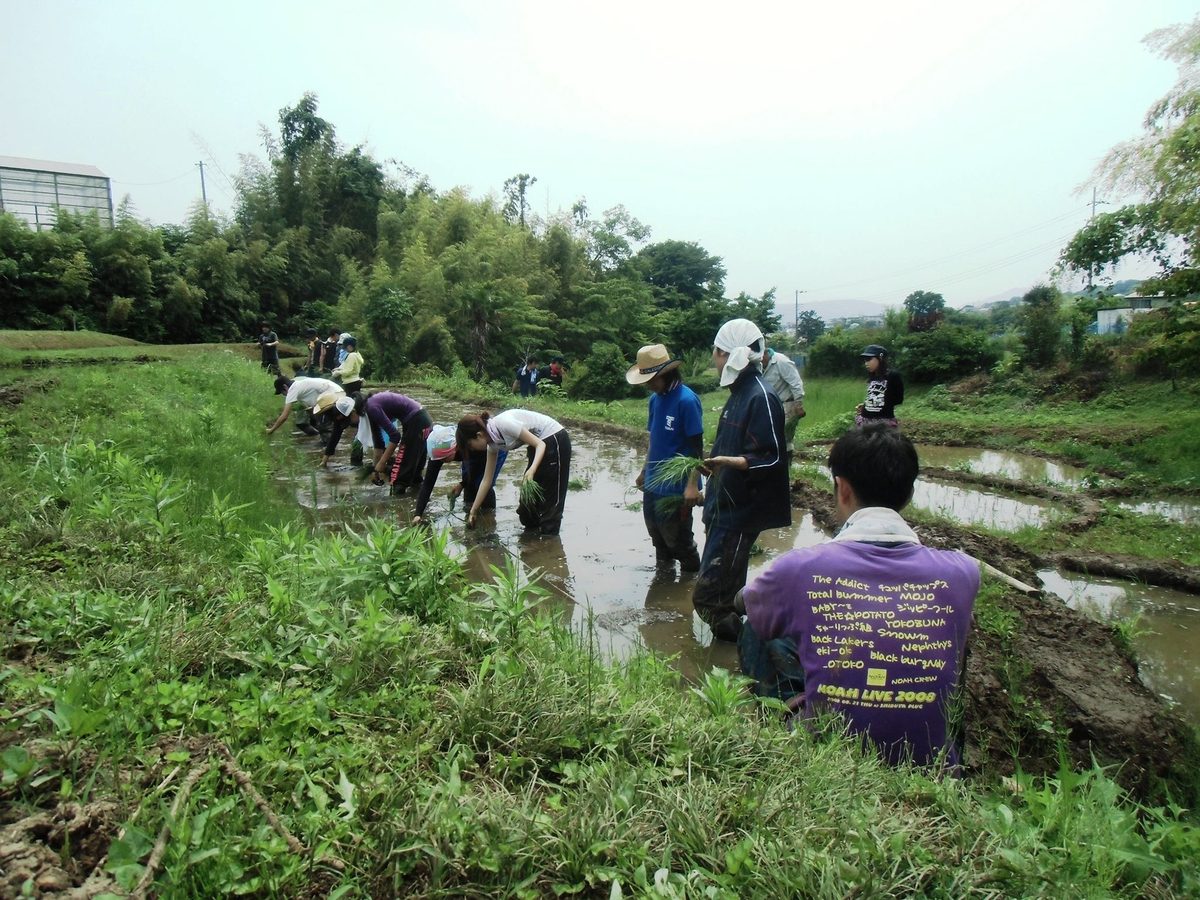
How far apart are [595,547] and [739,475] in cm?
246

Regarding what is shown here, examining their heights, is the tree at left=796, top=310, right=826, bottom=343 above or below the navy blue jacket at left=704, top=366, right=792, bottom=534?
above

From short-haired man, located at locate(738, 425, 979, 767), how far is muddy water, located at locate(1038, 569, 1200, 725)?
2.35m

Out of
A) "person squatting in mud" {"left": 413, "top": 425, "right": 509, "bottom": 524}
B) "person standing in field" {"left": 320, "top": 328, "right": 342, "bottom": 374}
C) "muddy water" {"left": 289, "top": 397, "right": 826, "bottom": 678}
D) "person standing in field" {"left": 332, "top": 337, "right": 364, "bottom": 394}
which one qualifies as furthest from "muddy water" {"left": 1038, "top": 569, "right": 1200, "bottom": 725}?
"person standing in field" {"left": 320, "top": 328, "right": 342, "bottom": 374}

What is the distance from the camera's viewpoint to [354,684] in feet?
7.74

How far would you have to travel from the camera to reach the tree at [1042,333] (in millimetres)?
18312

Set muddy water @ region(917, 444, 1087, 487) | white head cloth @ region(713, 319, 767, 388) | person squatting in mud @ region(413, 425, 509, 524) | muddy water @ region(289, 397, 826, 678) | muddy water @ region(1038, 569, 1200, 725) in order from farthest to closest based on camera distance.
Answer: muddy water @ region(917, 444, 1087, 487) → person squatting in mud @ region(413, 425, 509, 524) → muddy water @ region(289, 397, 826, 678) → white head cloth @ region(713, 319, 767, 388) → muddy water @ region(1038, 569, 1200, 725)

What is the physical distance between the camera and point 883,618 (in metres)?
2.11

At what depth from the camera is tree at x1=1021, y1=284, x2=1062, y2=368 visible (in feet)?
60.1

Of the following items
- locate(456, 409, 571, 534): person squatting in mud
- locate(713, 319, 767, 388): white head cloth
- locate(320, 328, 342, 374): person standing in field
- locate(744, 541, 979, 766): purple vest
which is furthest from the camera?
locate(320, 328, 342, 374): person standing in field

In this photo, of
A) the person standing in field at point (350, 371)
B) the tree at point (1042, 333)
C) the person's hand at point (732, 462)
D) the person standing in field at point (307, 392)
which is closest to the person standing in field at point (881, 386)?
the person's hand at point (732, 462)

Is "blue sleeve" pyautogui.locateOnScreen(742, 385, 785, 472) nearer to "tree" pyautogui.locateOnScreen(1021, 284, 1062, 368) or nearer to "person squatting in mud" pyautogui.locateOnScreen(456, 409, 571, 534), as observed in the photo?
"person squatting in mud" pyautogui.locateOnScreen(456, 409, 571, 534)

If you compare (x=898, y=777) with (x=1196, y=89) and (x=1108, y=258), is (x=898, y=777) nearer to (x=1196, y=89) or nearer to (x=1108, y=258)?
(x=1196, y=89)

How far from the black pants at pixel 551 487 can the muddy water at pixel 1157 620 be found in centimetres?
384

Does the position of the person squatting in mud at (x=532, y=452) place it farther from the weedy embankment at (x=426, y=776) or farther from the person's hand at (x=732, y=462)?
the weedy embankment at (x=426, y=776)
